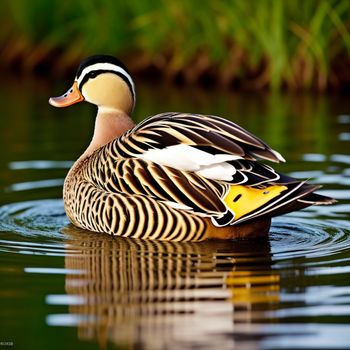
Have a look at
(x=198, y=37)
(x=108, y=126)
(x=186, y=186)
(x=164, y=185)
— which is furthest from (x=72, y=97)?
(x=198, y=37)

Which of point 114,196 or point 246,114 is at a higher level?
point 246,114

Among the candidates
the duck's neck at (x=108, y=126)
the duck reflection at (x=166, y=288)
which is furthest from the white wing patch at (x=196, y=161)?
the duck's neck at (x=108, y=126)

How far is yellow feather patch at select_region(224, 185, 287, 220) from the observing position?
26.7 feet

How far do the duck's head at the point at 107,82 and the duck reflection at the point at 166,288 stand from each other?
1.18m

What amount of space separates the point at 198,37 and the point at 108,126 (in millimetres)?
7586

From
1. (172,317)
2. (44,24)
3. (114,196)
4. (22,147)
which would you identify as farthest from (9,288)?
(44,24)

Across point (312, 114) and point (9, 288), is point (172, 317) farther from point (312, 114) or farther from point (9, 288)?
point (312, 114)

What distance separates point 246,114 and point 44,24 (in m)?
5.05

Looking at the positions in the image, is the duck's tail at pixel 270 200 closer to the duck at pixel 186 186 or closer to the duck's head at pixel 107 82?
the duck at pixel 186 186

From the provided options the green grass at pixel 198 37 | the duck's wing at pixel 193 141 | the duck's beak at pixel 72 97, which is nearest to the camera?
the duck's wing at pixel 193 141

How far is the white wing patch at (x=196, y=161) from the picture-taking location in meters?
8.27

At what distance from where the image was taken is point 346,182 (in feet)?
35.2

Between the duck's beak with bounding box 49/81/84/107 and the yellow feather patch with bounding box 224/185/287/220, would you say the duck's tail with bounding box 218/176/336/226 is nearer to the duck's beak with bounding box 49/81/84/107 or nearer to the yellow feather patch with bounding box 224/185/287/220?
the yellow feather patch with bounding box 224/185/287/220

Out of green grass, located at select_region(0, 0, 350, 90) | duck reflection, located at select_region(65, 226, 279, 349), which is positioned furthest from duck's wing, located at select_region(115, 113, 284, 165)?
green grass, located at select_region(0, 0, 350, 90)
